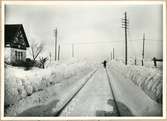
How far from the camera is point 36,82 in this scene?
6.84 feet

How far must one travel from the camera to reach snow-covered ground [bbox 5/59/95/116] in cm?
204

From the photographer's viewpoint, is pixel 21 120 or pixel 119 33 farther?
pixel 119 33

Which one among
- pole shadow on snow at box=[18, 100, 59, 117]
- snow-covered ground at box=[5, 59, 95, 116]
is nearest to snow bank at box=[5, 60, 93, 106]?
snow-covered ground at box=[5, 59, 95, 116]

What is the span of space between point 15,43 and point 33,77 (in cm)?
30

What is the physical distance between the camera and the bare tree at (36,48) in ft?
7.02

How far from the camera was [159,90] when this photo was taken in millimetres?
2059

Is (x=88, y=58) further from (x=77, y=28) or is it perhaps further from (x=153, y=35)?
(x=153, y=35)

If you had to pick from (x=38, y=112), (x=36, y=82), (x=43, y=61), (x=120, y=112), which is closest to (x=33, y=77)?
(x=36, y=82)

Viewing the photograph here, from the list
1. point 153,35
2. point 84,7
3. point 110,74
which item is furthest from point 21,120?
point 153,35

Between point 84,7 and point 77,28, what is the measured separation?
172mm

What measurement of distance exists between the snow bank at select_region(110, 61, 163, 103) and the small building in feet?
2.68

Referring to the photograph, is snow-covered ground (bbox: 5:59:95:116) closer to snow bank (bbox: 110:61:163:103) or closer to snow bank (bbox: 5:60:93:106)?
snow bank (bbox: 5:60:93:106)

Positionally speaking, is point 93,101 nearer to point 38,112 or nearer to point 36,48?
point 38,112

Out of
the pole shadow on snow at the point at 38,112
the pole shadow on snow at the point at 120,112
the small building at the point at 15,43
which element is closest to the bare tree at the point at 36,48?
the small building at the point at 15,43
